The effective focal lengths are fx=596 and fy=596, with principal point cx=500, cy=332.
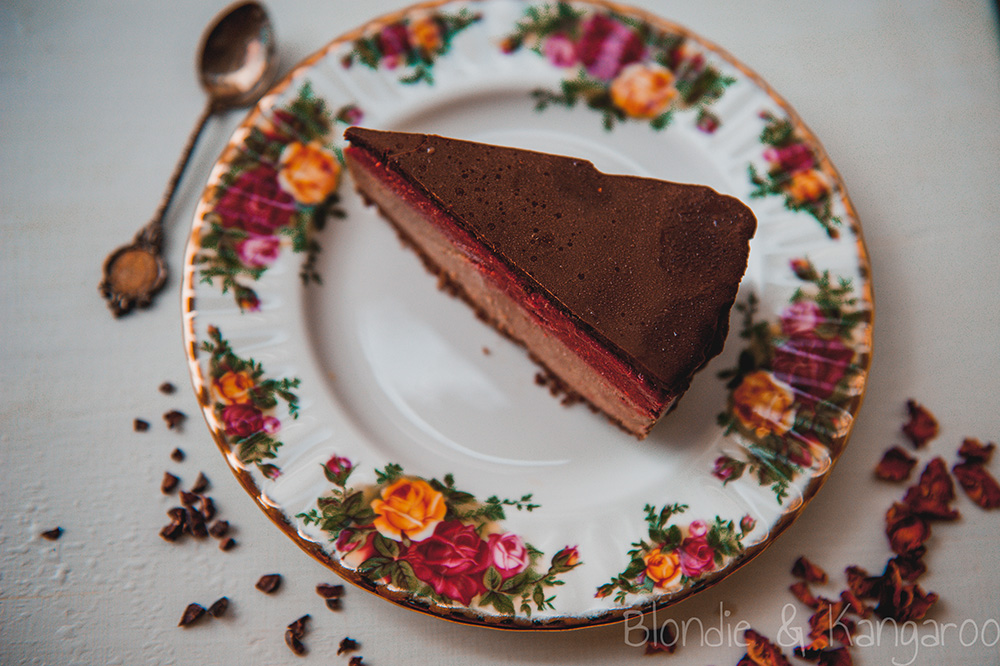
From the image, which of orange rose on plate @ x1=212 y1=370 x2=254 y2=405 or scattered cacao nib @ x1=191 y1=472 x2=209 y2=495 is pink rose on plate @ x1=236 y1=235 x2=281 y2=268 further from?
scattered cacao nib @ x1=191 y1=472 x2=209 y2=495

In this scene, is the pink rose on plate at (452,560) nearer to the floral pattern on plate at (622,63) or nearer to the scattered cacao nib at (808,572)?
the scattered cacao nib at (808,572)

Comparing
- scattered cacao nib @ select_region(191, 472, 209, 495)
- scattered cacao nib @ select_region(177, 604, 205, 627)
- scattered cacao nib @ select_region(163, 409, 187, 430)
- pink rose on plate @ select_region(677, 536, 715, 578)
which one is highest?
pink rose on plate @ select_region(677, 536, 715, 578)

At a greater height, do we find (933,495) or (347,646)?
(933,495)

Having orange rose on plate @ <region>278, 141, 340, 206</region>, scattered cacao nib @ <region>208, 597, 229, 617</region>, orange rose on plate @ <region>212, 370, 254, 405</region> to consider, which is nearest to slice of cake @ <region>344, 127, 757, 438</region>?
orange rose on plate @ <region>278, 141, 340, 206</region>

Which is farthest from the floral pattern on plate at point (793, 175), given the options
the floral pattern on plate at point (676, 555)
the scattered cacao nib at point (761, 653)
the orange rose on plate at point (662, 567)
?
the scattered cacao nib at point (761, 653)

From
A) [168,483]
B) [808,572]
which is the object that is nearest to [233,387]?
[168,483]

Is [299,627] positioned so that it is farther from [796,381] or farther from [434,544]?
[796,381]

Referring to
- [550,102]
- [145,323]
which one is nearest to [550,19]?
[550,102]
